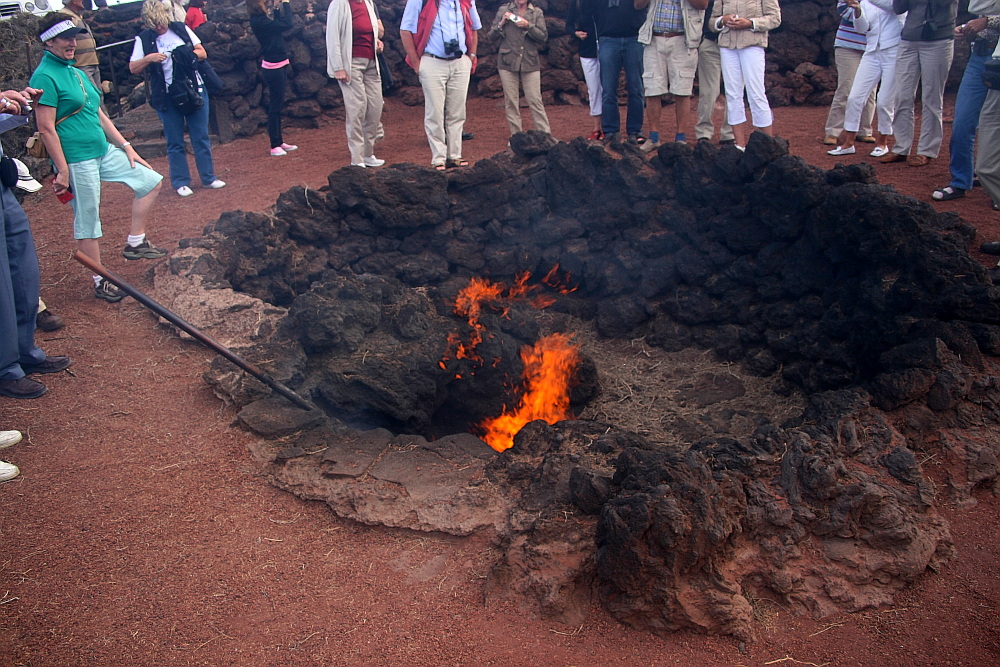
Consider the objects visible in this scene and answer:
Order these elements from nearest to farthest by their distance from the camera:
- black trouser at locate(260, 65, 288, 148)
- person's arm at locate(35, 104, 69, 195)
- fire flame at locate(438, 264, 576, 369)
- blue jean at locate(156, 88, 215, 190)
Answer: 1. person's arm at locate(35, 104, 69, 195)
2. fire flame at locate(438, 264, 576, 369)
3. blue jean at locate(156, 88, 215, 190)
4. black trouser at locate(260, 65, 288, 148)

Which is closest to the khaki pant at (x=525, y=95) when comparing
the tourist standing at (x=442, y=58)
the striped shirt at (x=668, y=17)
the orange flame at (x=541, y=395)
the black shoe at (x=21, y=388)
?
the tourist standing at (x=442, y=58)

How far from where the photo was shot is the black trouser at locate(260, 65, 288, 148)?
1095 cm

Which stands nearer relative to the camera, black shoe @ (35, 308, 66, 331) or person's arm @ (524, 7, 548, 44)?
black shoe @ (35, 308, 66, 331)

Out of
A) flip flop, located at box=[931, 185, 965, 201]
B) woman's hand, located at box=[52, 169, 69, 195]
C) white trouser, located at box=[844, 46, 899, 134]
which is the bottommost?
flip flop, located at box=[931, 185, 965, 201]

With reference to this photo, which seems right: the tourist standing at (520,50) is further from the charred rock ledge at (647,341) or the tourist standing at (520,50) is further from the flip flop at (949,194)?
the flip flop at (949,194)

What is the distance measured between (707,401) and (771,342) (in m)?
0.73

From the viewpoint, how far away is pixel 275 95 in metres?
11.1

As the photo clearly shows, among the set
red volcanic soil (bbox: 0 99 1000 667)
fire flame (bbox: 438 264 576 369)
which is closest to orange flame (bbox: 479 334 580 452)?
fire flame (bbox: 438 264 576 369)

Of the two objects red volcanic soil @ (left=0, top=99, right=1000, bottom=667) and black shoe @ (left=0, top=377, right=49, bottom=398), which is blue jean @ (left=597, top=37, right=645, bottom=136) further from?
black shoe @ (left=0, top=377, right=49, bottom=398)

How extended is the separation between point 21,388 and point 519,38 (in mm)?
7237

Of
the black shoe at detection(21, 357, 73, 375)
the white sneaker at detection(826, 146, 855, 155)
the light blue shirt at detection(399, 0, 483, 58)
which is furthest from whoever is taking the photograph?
the white sneaker at detection(826, 146, 855, 155)

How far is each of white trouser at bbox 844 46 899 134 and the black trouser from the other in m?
7.72

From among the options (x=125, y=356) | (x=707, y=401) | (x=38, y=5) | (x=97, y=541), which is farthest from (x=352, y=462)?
(x=38, y=5)

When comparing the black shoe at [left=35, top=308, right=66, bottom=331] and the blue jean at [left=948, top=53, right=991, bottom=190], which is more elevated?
the blue jean at [left=948, top=53, right=991, bottom=190]
